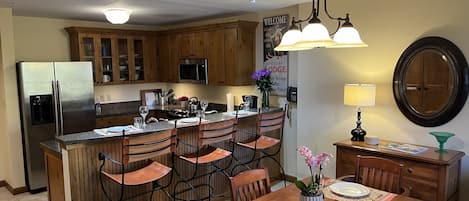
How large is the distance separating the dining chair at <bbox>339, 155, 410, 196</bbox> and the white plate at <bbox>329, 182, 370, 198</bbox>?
290 mm

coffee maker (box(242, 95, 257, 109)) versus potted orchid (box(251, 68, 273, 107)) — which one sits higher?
potted orchid (box(251, 68, 273, 107))

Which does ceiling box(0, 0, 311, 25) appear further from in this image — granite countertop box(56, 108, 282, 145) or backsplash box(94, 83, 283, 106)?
granite countertop box(56, 108, 282, 145)

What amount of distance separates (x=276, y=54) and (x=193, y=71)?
1.51 meters

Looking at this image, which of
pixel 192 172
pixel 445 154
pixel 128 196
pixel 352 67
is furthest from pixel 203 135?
pixel 445 154

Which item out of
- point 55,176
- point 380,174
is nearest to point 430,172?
point 380,174

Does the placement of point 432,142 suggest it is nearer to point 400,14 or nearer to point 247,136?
point 400,14

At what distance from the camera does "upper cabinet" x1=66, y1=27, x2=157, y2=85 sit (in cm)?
544

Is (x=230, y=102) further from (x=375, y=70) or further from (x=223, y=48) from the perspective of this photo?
(x=375, y=70)

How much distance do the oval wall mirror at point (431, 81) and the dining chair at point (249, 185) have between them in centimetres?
A: 184

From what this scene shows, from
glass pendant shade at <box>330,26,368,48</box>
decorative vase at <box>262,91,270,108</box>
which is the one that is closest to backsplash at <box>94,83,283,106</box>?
decorative vase at <box>262,91,270,108</box>

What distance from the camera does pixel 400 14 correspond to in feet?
11.4

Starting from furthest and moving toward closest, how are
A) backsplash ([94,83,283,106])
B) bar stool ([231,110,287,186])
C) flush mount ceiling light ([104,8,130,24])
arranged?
backsplash ([94,83,283,106])
flush mount ceiling light ([104,8,130,24])
bar stool ([231,110,287,186])

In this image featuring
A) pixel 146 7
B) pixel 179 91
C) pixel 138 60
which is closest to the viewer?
pixel 146 7

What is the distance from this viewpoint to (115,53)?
5.80m
